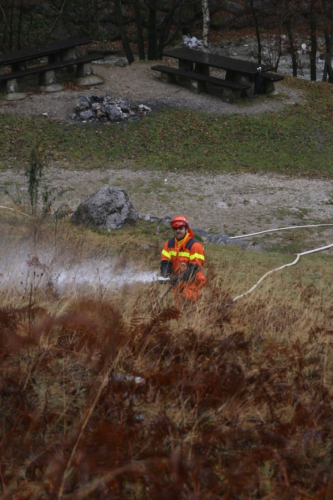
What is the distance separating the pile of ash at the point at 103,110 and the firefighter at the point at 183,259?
36.8 ft

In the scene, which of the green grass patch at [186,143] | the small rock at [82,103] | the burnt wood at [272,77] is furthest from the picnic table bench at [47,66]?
the burnt wood at [272,77]

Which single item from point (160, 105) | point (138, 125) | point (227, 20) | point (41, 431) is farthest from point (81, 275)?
point (227, 20)

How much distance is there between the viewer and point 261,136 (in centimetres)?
1689

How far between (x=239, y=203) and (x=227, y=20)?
24.8 metres

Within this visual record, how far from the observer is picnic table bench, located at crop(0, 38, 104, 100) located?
56.5 feet

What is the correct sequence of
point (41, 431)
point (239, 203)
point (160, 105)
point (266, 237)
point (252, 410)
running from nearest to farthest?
point (41, 431), point (252, 410), point (266, 237), point (239, 203), point (160, 105)

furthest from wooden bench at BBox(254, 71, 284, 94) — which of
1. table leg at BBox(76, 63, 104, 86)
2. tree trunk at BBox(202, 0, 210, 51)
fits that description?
table leg at BBox(76, 63, 104, 86)

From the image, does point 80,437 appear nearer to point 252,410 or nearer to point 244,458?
point 244,458

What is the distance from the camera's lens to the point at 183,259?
6.20 metres

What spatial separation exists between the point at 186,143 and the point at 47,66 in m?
5.48

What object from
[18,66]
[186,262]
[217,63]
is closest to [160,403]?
[186,262]

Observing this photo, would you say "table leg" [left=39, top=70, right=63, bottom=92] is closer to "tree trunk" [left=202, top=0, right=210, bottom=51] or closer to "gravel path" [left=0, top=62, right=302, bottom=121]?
"gravel path" [left=0, top=62, right=302, bottom=121]

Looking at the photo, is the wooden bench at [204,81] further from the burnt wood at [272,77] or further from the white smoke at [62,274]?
the white smoke at [62,274]

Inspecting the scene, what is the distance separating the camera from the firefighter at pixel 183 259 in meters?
5.87
